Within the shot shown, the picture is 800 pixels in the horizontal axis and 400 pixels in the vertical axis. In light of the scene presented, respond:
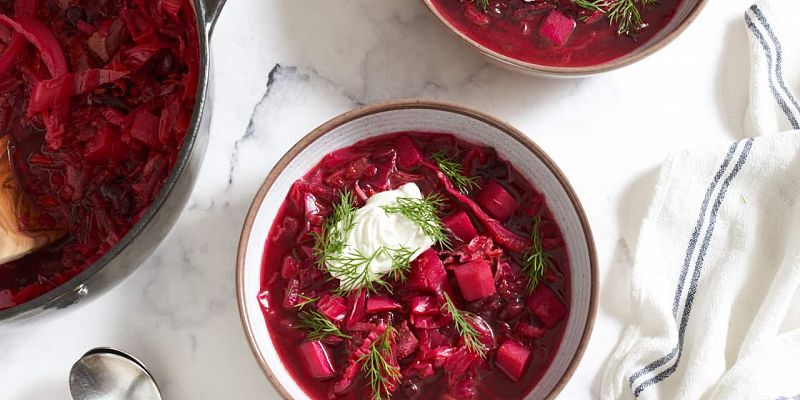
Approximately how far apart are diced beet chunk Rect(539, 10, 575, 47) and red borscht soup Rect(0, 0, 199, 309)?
3.37ft

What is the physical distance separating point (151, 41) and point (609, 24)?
4.45 ft

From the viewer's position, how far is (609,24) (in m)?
2.65

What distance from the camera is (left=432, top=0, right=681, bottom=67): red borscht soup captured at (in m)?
2.63

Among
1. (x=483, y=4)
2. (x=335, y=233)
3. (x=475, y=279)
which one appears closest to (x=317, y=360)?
(x=335, y=233)

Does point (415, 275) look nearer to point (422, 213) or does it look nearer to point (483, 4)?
point (422, 213)

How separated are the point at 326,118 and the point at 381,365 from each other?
80 cm

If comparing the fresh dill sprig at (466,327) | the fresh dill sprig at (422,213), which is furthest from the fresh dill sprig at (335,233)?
the fresh dill sprig at (466,327)

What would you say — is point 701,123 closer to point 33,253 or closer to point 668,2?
point 668,2

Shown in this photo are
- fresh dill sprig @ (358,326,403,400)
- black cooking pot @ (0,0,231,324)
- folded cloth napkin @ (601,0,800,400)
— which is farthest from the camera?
folded cloth napkin @ (601,0,800,400)

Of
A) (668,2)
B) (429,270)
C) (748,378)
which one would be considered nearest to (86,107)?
(429,270)

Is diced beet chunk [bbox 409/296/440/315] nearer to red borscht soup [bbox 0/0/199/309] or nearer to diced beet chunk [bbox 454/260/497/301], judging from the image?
diced beet chunk [bbox 454/260/497/301]

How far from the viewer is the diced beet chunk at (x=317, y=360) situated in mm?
2416

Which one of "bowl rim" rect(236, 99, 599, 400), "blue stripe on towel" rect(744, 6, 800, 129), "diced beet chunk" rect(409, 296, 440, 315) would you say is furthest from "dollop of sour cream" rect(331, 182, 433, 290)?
"blue stripe on towel" rect(744, 6, 800, 129)

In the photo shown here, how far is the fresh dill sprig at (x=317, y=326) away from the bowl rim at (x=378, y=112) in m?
0.16
